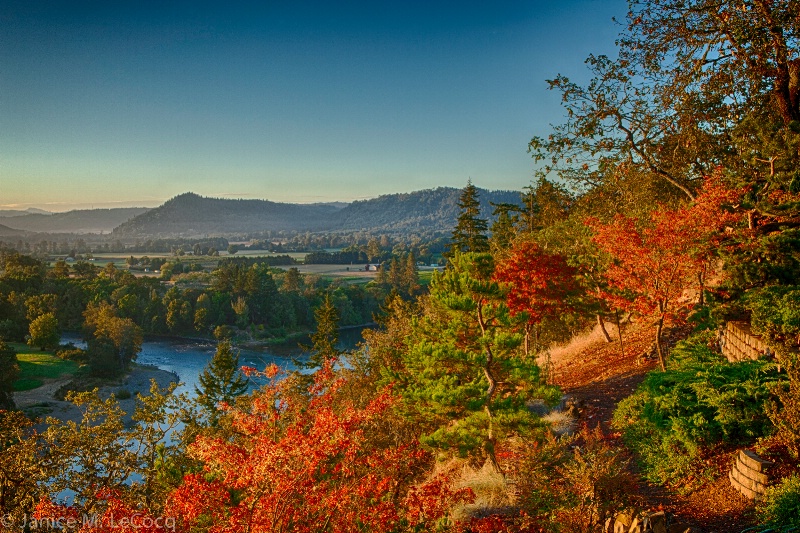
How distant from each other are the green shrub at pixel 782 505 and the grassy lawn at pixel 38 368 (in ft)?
192

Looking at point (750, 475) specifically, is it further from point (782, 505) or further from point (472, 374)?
point (472, 374)

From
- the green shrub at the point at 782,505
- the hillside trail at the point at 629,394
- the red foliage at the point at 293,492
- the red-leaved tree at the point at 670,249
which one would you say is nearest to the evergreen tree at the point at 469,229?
the hillside trail at the point at 629,394

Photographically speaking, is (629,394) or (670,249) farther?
(629,394)

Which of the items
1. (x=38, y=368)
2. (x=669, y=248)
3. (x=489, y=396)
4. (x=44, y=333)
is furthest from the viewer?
(x=44, y=333)

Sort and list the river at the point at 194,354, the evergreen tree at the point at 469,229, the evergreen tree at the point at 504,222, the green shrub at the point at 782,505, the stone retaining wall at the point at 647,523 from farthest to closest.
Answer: the river at the point at 194,354 < the evergreen tree at the point at 504,222 < the evergreen tree at the point at 469,229 < the stone retaining wall at the point at 647,523 < the green shrub at the point at 782,505

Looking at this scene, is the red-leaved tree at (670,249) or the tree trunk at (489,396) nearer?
the tree trunk at (489,396)

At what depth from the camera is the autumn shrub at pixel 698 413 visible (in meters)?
8.33

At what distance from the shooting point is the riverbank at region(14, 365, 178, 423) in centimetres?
4456

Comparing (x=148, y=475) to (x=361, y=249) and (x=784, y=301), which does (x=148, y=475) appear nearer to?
(x=784, y=301)

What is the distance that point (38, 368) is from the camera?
54.5 metres

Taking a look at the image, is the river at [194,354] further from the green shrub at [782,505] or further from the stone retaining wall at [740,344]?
the green shrub at [782,505]

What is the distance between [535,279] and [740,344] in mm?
7979

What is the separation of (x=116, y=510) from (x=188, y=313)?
80.7 metres

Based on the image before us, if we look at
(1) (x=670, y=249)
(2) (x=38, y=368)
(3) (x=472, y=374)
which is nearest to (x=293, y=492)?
(3) (x=472, y=374)
